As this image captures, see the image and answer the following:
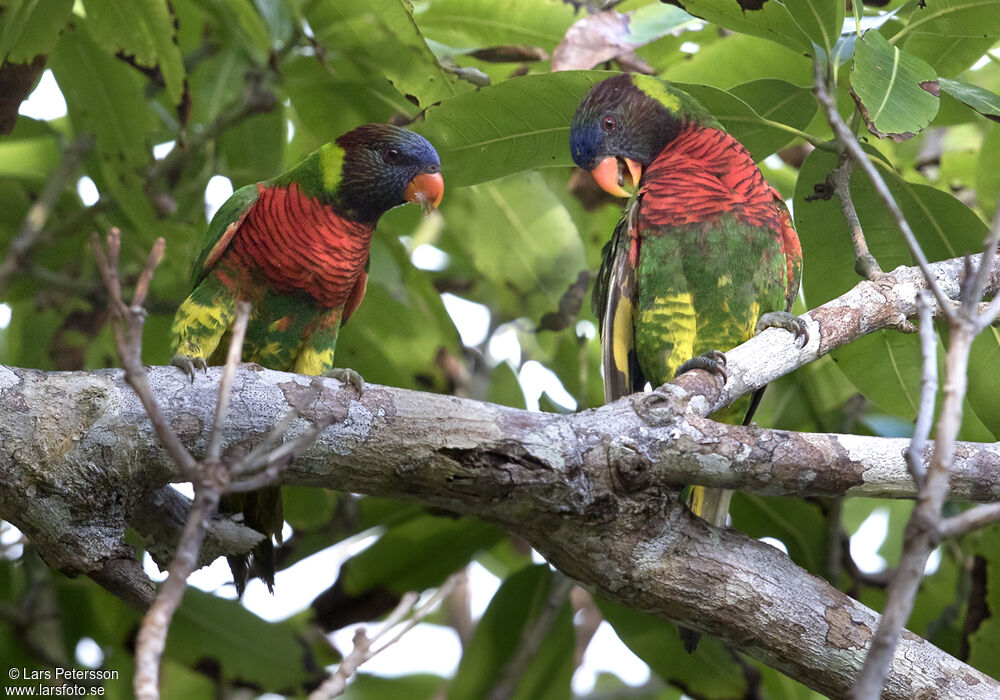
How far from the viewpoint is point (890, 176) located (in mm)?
2988

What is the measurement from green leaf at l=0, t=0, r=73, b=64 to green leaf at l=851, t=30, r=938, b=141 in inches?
94.3

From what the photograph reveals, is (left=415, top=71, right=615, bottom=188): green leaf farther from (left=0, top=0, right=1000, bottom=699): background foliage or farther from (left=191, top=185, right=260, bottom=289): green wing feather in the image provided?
(left=191, top=185, right=260, bottom=289): green wing feather

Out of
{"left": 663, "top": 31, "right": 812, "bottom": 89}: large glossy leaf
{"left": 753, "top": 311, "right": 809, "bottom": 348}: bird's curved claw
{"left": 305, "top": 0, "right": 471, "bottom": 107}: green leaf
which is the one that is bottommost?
{"left": 753, "top": 311, "right": 809, "bottom": 348}: bird's curved claw

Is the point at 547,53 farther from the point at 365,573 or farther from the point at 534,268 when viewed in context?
the point at 365,573

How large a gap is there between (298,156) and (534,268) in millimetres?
1322

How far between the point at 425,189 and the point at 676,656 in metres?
1.89

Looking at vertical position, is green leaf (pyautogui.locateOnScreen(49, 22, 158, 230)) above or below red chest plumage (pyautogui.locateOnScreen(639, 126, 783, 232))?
below

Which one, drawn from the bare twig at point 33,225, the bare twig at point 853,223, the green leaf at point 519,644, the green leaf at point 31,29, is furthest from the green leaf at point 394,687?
the green leaf at point 31,29

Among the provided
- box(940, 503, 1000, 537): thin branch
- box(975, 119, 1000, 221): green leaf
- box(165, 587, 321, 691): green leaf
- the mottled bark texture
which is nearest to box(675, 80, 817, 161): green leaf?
box(975, 119, 1000, 221): green leaf

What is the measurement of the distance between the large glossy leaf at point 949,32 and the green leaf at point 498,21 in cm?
123

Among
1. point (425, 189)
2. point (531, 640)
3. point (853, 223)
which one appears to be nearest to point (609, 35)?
point (425, 189)

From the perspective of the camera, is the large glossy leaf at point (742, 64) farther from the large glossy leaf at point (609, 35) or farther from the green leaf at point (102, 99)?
the green leaf at point (102, 99)

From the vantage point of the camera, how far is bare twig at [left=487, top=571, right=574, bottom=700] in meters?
3.48

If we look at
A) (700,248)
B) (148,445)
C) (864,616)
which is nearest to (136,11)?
(148,445)
